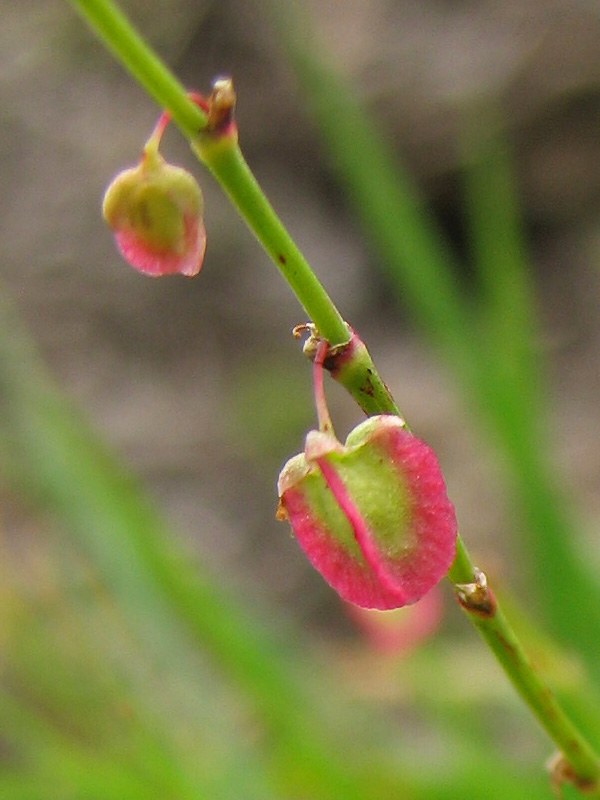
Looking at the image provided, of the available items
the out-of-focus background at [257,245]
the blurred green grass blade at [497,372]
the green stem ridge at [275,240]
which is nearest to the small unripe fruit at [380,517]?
the green stem ridge at [275,240]

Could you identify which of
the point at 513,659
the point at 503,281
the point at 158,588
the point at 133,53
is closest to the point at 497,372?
the point at 503,281

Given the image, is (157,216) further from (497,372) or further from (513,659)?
(497,372)

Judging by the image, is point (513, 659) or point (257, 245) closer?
Answer: point (513, 659)

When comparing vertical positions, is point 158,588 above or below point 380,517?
above

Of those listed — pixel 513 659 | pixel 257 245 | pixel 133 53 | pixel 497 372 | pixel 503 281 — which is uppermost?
pixel 257 245

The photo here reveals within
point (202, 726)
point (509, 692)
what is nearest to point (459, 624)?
point (509, 692)

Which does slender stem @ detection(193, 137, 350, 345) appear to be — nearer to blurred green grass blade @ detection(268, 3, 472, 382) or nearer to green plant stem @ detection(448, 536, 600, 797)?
green plant stem @ detection(448, 536, 600, 797)

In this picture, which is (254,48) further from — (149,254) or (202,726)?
(149,254)
